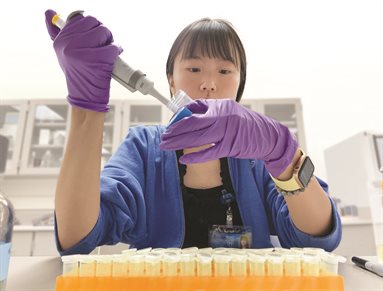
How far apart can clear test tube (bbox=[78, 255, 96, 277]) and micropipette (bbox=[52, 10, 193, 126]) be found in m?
0.21

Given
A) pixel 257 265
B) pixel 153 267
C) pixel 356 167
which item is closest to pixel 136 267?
pixel 153 267

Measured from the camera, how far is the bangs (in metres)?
0.66

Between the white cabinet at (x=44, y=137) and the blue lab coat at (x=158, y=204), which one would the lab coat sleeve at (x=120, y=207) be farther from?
the white cabinet at (x=44, y=137)

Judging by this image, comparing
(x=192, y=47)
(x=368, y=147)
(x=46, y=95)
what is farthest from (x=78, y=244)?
(x=46, y=95)

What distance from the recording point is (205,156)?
45cm

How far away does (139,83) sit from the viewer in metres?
0.44

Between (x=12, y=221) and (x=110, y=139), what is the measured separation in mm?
2505

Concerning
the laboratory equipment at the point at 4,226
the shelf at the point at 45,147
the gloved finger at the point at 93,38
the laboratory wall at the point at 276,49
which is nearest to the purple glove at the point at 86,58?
the gloved finger at the point at 93,38

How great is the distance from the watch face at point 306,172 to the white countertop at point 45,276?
0.46ft

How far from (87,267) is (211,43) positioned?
0.53 m

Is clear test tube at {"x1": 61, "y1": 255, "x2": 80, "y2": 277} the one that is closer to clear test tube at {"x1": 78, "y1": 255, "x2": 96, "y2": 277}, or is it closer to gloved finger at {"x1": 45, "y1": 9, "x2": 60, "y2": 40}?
clear test tube at {"x1": 78, "y1": 255, "x2": 96, "y2": 277}

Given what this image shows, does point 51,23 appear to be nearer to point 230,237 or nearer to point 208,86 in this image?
point 208,86

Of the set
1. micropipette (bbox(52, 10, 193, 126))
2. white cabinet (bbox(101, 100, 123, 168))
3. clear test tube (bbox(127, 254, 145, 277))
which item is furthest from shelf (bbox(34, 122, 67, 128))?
clear test tube (bbox(127, 254, 145, 277))

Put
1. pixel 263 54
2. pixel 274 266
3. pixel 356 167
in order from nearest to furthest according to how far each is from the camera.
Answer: pixel 274 266
pixel 356 167
pixel 263 54
